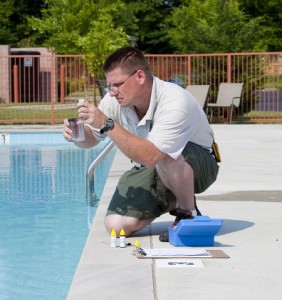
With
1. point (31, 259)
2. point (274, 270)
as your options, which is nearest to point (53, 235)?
point (31, 259)

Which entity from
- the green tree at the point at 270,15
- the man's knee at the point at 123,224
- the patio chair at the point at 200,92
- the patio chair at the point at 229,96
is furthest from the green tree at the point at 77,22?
the man's knee at the point at 123,224

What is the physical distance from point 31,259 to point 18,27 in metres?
47.9

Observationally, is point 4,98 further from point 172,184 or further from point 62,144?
point 172,184

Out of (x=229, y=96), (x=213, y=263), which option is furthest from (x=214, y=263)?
(x=229, y=96)

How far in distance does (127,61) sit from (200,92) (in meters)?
14.3

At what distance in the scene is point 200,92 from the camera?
19.0m

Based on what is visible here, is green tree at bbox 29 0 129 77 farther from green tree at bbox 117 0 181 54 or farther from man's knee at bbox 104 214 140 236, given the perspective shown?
man's knee at bbox 104 214 140 236

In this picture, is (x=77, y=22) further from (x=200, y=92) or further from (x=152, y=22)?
(x=152, y=22)

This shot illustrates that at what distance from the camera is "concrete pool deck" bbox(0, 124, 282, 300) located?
3791mm

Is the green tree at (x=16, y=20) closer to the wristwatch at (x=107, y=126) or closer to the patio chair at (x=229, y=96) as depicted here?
the patio chair at (x=229, y=96)

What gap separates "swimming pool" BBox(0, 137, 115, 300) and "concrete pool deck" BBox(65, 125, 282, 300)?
0.32 m

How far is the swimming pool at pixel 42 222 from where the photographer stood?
5.08 m

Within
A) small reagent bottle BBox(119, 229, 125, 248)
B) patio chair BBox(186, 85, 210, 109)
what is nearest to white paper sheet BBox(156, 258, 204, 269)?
small reagent bottle BBox(119, 229, 125, 248)

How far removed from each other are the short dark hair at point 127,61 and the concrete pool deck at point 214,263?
103 cm
